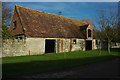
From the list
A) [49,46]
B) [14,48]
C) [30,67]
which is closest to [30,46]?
[14,48]

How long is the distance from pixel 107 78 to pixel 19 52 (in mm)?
11488

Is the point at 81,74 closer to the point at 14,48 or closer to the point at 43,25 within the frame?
the point at 14,48

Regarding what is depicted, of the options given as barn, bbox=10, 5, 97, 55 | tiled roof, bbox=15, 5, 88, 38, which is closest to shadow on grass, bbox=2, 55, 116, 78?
barn, bbox=10, 5, 97, 55

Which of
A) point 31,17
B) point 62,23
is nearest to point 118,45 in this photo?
point 62,23

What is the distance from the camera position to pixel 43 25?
19062mm

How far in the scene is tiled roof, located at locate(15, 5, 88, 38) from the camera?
1703cm

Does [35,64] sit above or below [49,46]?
below

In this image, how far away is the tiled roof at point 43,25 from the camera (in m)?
17.0

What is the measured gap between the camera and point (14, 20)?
61.4 feet

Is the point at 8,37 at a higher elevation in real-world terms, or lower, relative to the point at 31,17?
lower

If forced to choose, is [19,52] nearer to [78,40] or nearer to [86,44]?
[78,40]

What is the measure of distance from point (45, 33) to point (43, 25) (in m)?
1.99

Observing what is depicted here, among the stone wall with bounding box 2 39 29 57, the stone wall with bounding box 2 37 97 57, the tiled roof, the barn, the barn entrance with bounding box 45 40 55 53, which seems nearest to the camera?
the stone wall with bounding box 2 39 29 57

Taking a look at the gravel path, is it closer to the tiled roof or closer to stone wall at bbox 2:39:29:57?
stone wall at bbox 2:39:29:57
